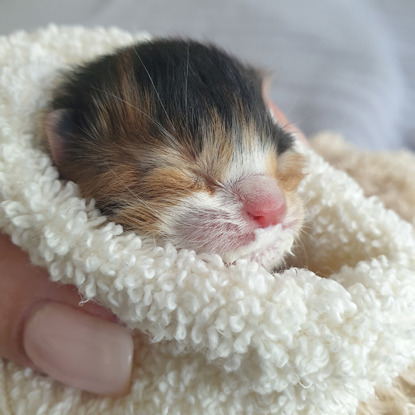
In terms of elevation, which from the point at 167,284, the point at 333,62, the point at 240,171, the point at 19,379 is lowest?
the point at 19,379

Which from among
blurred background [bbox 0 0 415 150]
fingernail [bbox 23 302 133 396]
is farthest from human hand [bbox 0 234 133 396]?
blurred background [bbox 0 0 415 150]

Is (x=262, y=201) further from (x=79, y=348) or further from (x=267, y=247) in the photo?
(x=79, y=348)

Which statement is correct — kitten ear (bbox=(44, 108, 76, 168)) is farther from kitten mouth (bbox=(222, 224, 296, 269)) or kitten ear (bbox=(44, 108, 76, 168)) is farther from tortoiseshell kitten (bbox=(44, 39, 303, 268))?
kitten mouth (bbox=(222, 224, 296, 269))

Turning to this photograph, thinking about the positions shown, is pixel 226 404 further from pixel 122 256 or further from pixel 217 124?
pixel 217 124

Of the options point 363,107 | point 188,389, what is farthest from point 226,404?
point 363,107

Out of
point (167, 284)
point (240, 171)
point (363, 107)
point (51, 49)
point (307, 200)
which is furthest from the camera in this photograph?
point (363, 107)

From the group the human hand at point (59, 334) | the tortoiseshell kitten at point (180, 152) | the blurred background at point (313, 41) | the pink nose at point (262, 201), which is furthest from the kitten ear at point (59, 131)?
the blurred background at point (313, 41)

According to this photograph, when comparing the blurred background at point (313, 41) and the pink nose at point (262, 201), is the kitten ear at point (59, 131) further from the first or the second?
the blurred background at point (313, 41)
